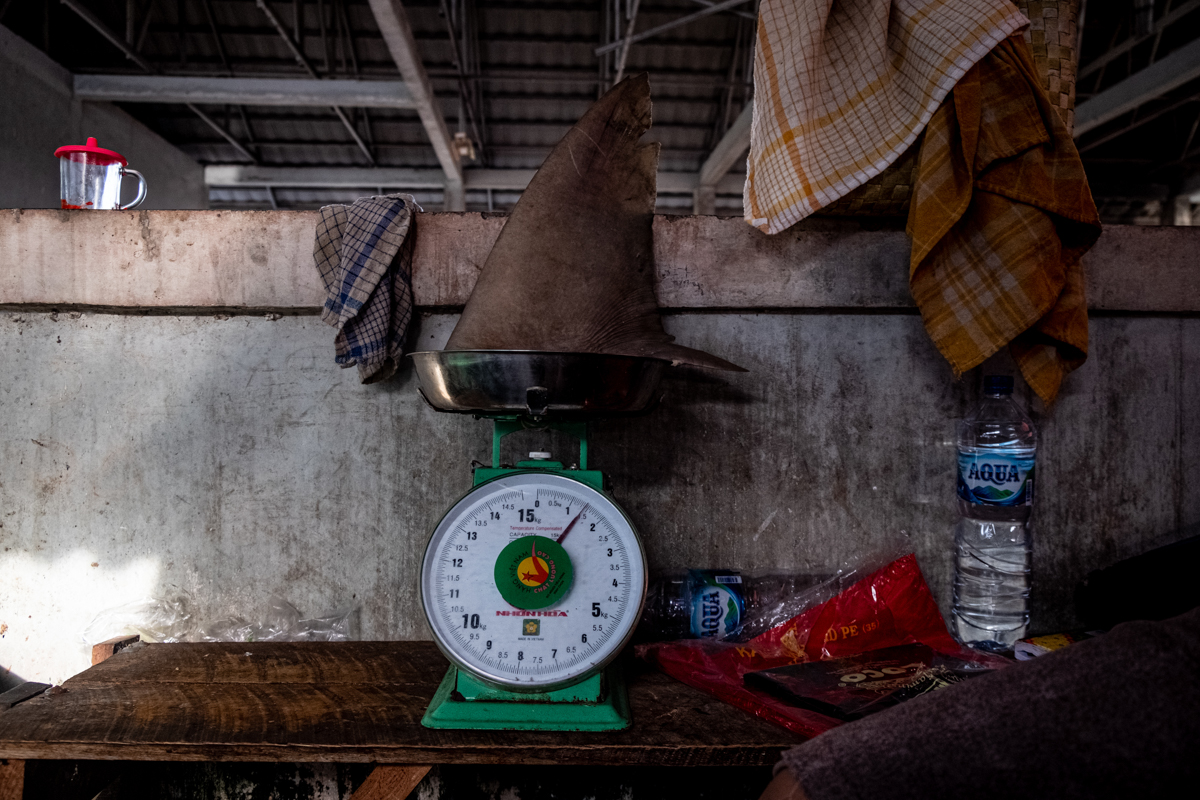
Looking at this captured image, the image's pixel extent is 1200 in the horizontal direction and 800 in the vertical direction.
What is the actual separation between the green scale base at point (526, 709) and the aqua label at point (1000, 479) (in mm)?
841

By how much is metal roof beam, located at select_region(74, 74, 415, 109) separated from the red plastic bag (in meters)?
4.61

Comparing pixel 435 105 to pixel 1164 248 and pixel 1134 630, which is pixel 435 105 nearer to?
pixel 1164 248

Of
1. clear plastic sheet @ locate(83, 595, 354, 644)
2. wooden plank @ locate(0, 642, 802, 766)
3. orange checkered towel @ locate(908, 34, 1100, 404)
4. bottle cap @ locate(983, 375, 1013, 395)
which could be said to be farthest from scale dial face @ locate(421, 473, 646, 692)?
bottle cap @ locate(983, 375, 1013, 395)

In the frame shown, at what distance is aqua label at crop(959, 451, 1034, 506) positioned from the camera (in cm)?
132

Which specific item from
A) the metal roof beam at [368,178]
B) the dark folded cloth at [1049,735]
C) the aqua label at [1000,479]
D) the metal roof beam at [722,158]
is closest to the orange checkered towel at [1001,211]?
the aqua label at [1000,479]

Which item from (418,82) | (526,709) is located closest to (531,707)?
(526,709)

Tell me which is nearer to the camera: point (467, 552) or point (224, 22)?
point (467, 552)

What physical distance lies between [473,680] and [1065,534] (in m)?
1.29

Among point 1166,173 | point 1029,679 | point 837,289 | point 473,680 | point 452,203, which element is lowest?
point 473,680

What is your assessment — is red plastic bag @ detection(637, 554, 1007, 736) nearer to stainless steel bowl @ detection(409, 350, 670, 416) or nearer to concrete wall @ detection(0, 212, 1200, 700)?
concrete wall @ detection(0, 212, 1200, 700)

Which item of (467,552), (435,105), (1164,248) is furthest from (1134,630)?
(435,105)

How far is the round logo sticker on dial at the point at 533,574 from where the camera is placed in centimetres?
96

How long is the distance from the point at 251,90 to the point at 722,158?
12.0 ft

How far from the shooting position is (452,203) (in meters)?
6.71
